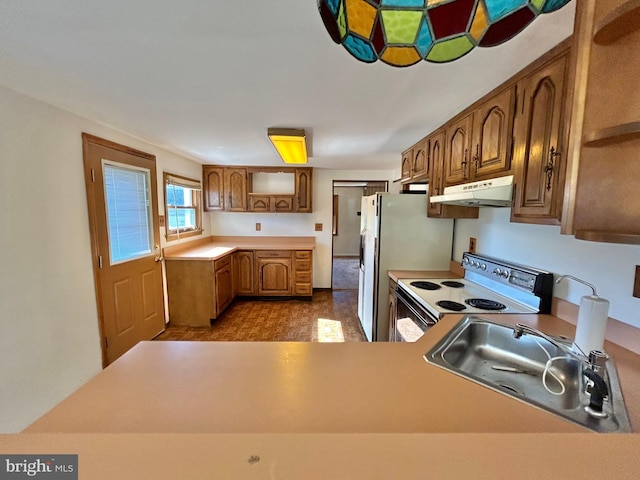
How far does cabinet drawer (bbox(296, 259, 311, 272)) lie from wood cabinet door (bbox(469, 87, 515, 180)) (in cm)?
278

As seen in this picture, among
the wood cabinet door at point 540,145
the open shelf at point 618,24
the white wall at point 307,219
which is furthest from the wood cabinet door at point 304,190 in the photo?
the open shelf at point 618,24

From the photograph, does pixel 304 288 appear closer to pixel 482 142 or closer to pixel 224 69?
pixel 482 142

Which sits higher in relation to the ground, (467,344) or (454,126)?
(454,126)

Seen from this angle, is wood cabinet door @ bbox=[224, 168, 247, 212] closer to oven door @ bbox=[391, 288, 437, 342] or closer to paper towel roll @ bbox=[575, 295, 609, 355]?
oven door @ bbox=[391, 288, 437, 342]

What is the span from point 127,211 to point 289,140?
1672mm

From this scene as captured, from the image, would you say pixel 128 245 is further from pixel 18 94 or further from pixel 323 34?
pixel 323 34

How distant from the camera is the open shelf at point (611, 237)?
0.68 meters

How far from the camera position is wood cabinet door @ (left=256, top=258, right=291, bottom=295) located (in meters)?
4.11

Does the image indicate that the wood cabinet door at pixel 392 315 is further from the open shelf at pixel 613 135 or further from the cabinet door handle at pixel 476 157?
the open shelf at pixel 613 135

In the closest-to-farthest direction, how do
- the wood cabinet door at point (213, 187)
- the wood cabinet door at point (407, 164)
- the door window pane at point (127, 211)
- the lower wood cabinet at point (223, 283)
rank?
the door window pane at point (127, 211), the wood cabinet door at point (407, 164), the lower wood cabinet at point (223, 283), the wood cabinet door at point (213, 187)

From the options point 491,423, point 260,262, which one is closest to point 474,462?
point 491,423

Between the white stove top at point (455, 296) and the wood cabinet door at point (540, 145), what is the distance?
0.60m

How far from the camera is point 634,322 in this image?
3.67ft

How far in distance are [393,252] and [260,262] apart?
2247 mm
